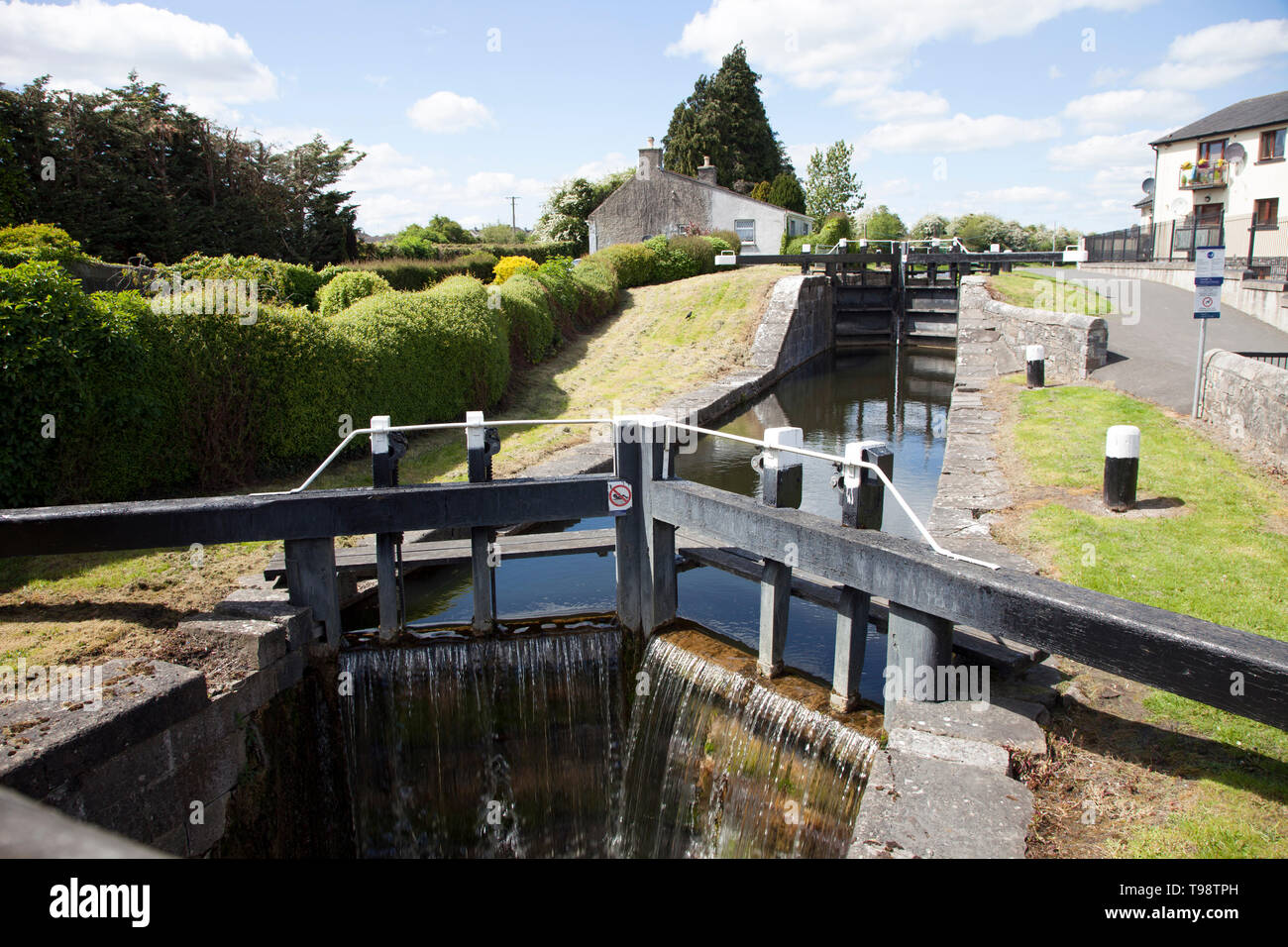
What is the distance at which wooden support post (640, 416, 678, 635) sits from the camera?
20.6ft

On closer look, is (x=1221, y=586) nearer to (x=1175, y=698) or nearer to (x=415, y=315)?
(x=1175, y=698)

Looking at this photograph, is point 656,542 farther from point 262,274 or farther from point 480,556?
point 262,274

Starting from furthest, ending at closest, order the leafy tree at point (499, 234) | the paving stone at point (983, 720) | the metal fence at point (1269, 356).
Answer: the leafy tree at point (499, 234), the metal fence at point (1269, 356), the paving stone at point (983, 720)

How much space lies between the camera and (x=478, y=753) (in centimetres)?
609

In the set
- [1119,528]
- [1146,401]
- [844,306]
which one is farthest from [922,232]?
[1119,528]

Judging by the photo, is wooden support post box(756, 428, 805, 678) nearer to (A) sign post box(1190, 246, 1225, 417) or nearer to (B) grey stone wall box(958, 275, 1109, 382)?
(A) sign post box(1190, 246, 1225, 417)

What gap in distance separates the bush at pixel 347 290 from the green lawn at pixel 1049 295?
563 inches

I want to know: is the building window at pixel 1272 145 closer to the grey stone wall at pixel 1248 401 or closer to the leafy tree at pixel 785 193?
the leafy tree at pixel 785 193

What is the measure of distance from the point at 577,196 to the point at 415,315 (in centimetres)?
3395

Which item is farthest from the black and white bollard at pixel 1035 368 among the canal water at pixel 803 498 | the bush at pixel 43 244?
the bush at pixel 43 244

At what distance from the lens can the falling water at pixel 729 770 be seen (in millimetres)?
4777

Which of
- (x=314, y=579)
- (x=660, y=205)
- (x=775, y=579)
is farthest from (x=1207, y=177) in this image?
(x=314, y=579)

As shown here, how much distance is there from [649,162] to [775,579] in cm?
3690

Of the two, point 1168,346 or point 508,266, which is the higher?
point 508,266
